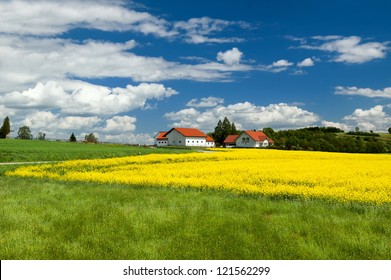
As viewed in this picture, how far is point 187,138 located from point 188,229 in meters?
117

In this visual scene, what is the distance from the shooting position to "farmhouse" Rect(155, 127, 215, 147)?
5005 inches

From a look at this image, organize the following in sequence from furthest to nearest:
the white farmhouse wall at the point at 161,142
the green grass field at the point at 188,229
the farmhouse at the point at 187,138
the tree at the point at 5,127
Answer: the white farmhouse wall at the point at 161,142
the farmhouse at the point at 187,138
the tree at the point at 5,127
the green grass field at the point at 188,229

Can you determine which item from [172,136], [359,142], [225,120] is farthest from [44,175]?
[225,120]

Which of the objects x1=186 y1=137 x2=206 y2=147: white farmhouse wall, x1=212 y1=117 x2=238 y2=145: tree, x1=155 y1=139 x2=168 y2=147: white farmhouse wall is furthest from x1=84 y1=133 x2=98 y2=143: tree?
x1=212 y1=117 x2=238 y2=145: tree

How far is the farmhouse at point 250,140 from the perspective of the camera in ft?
419

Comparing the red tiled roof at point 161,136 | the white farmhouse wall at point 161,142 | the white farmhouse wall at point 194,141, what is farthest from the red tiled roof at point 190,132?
the red tiled roof at point 161,136

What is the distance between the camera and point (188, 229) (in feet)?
31.4

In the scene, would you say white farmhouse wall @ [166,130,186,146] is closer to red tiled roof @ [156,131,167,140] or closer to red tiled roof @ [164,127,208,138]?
red tiled roof @ [164,127,208,138]

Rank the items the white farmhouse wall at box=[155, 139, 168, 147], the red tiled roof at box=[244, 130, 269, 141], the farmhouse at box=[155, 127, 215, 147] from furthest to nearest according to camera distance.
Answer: the white farmhouse wall at box=[155, 139, 168, 147] < the red tiled roof at box=[244, 130, 269, 141] < the farmhouse at box=[155, 127, 215, 147]

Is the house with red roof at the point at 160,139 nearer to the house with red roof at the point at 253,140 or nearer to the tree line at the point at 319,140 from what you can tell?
the tree line at the point at 319,140

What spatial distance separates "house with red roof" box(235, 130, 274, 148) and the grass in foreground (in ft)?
378

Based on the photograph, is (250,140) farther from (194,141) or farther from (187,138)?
(187,138)

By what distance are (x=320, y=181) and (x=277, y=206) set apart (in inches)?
323

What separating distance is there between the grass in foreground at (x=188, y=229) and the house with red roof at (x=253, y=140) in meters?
115
